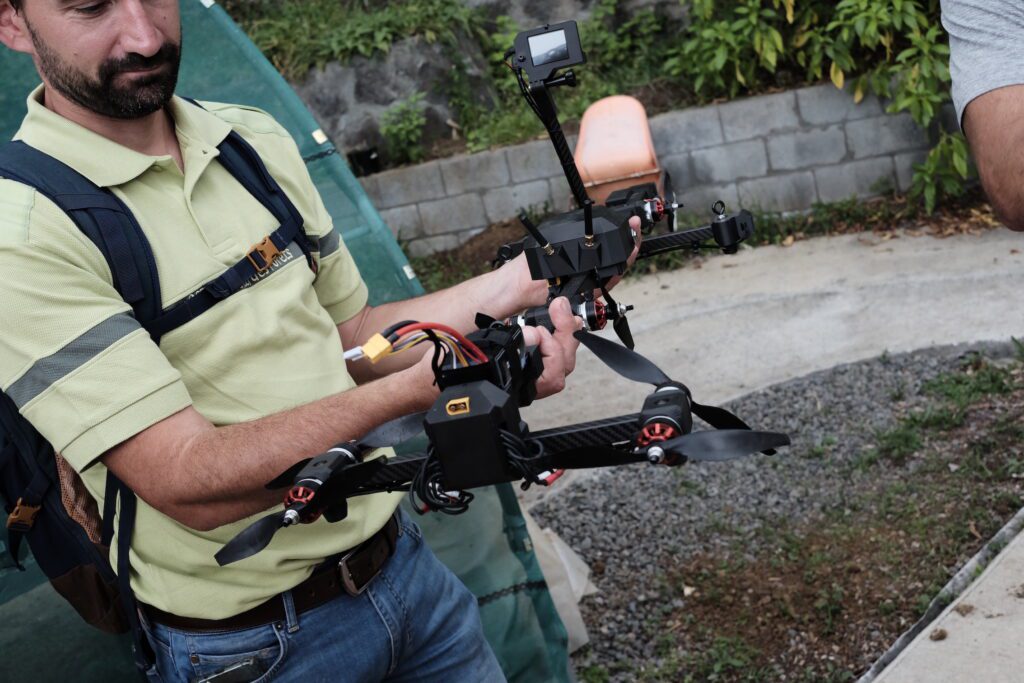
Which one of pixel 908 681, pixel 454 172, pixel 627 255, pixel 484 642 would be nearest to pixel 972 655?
pixel 908 681

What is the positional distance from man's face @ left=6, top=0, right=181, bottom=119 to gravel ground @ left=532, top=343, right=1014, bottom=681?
2551 millimetres

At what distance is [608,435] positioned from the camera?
1575 mm

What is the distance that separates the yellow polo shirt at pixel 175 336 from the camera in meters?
1.88

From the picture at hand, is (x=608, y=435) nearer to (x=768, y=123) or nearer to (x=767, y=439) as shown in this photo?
(x=767, y=439)

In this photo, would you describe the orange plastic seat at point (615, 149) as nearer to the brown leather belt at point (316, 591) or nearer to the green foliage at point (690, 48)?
the green foliage at point (690, 48)

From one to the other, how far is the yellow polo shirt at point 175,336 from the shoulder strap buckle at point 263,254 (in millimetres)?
17

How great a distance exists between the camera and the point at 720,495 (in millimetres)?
4648

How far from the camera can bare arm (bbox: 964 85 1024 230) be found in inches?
85.5

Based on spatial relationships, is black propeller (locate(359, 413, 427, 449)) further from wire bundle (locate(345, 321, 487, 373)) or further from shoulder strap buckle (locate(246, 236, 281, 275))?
shoulder strap buckle (locate(246, 236, 281, 275))

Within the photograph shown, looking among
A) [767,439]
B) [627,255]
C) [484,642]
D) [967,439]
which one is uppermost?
[627,255]

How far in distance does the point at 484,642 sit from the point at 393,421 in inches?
39.6

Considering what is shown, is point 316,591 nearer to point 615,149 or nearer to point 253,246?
point 253,246

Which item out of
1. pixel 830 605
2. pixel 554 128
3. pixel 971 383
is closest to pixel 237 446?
pixel 554 128

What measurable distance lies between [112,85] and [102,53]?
0.06 metres
